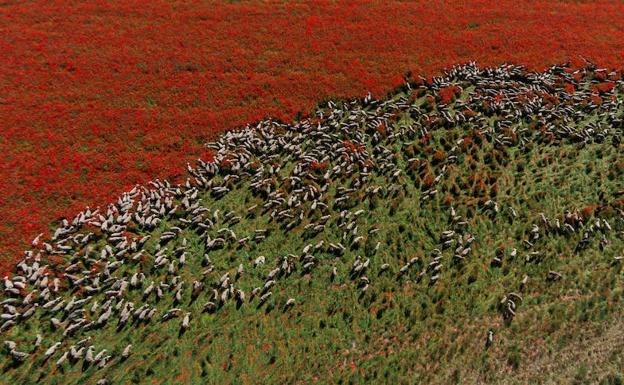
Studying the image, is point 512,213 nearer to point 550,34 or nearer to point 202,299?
point 202,299

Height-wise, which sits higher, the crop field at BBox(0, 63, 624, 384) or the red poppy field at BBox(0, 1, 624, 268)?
the red poppy field at BBox(0, 1, 624, 268)

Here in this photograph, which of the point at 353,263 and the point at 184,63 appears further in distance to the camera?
the point at 184,63

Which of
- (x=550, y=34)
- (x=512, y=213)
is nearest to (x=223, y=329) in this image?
(x=512, y=213)

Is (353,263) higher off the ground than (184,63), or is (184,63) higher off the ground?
(184,63)

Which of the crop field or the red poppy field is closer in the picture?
the crop field

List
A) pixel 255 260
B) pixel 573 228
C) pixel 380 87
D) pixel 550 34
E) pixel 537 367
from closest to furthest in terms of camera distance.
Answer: pixel 537 367, pixel 255 260, pixel 573 228, pixel 380 87, pixel 550 34
